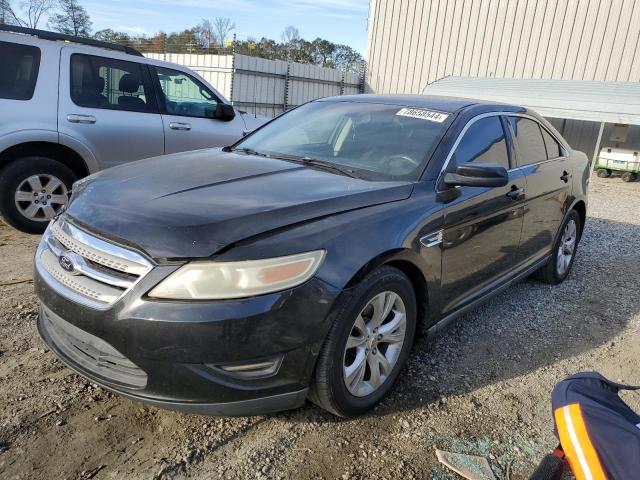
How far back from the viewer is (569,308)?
4.44 metres

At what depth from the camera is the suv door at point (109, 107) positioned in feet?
17.0

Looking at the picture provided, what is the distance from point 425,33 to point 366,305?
60.9 ft

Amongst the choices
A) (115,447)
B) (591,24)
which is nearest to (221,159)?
(115,447)

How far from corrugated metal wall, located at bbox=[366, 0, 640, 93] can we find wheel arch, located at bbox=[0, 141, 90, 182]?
16.0m

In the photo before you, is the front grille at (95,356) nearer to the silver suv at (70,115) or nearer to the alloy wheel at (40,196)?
the silver suv at (70,115)

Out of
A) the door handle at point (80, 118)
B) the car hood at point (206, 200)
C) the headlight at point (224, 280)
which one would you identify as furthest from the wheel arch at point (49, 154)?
the headlight at point (224, 280)

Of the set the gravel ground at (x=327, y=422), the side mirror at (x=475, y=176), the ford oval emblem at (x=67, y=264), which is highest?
the side mirror at (x=475, y=176)

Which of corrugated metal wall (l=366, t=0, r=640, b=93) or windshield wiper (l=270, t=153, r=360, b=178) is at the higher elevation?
corrugated metal wall (l=366, t=0, r=640, b=93)

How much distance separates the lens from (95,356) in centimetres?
224

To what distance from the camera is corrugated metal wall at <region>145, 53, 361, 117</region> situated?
16.4 meters

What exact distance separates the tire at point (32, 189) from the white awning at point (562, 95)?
11647 millimetres

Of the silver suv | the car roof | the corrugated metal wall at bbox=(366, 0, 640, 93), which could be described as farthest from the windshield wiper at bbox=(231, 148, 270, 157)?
the corrugated metal wall at bbox=(366, 0, 640, 93)

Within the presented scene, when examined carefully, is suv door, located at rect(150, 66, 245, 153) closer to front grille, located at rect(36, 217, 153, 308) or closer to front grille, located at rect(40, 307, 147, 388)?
front grille, located at rect(36, 217, 153, 308)

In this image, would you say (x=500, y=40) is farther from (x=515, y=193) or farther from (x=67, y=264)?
(x=67, y=264)
